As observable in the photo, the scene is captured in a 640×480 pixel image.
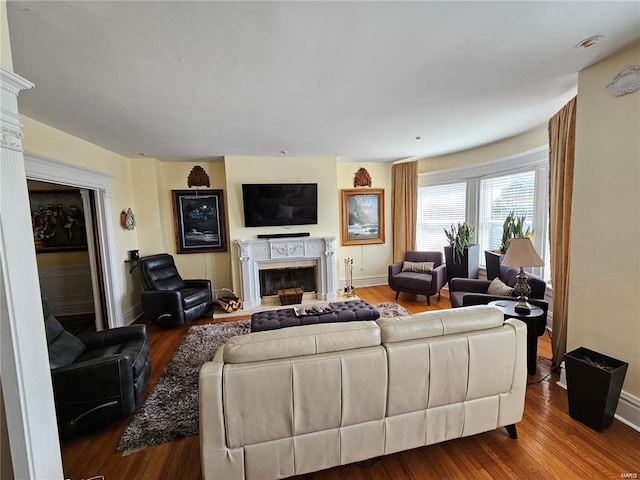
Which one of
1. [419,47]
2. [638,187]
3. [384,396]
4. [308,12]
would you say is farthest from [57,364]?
[638,187]

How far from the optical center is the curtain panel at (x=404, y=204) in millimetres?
5457

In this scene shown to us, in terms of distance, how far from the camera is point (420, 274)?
15.5 feet

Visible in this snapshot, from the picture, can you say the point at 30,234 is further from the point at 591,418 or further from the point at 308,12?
the point at 591,418

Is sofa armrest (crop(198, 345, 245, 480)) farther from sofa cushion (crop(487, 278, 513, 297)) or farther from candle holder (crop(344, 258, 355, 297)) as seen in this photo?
candle holder (crop(344, 258, 355, 297))

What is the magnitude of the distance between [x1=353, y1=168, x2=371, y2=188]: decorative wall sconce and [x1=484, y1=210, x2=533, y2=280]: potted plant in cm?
257

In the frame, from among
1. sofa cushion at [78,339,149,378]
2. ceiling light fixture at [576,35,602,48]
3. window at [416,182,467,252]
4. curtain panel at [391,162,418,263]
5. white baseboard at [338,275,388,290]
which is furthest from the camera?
white baseboard at [338,275,388,290]

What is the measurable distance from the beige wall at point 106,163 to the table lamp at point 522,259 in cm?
452

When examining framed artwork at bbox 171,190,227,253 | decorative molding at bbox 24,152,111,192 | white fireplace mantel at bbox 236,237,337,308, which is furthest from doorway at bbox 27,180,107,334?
white fireplace mantel at bbox 236,237,337,308

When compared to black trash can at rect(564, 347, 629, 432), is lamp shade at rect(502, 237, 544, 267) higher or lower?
higher

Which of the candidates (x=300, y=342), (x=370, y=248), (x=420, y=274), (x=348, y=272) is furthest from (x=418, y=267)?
(x=300, y=342)

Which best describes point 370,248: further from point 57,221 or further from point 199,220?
point 57,221

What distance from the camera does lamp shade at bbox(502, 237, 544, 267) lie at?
7.80 feet

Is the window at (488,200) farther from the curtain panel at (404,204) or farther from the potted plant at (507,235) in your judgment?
the curtain panel at (404,204)

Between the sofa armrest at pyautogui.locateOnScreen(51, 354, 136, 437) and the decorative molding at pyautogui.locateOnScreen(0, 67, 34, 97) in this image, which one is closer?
the decorative molding at pyautogui.locateOnScreen(0, 67, 34, 97)
